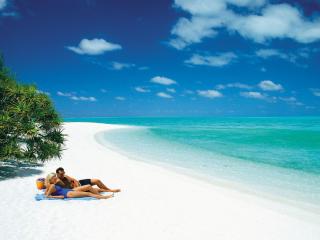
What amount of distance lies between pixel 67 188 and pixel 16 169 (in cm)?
397

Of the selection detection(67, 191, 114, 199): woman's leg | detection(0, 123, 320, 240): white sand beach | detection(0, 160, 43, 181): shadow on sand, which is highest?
detection(0, 160, 43, 181): shadow on sand

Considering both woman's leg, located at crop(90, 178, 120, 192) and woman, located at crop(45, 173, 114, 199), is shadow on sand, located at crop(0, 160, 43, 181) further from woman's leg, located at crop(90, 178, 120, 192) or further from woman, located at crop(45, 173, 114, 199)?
woman's leg, located at crop(90, 178, 120, 192)

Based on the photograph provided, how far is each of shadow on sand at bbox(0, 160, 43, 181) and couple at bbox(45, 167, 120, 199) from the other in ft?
8.78

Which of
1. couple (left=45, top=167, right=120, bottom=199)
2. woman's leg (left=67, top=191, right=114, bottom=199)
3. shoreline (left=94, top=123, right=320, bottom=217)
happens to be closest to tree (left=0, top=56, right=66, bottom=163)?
couple (left=45, top=167, right=120, bottom=199)

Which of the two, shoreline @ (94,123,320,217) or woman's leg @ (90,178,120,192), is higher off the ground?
woman's leg @ (90,178,120,192)

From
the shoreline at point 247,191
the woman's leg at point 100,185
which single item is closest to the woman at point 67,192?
the woman's leg at point 100,185

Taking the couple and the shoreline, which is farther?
the shoreline

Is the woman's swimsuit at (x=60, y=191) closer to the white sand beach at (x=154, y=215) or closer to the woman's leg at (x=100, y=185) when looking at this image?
the white sand beach at (x=154, y=215)

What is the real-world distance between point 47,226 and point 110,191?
2.70 m

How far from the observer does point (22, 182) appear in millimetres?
9023

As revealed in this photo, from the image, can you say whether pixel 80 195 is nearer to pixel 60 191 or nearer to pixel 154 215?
pixel 60 191

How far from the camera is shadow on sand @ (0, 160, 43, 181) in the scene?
32.2 feet

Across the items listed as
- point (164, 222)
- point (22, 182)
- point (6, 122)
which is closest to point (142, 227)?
point (164, 222)

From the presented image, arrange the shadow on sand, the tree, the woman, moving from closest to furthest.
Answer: the woman, the tree, the shadow on sand
